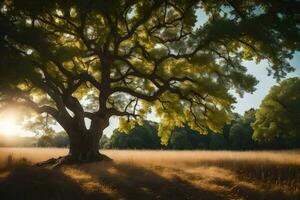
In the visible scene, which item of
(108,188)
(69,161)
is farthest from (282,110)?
(108,188)

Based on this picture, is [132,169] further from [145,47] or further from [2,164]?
[145,47]

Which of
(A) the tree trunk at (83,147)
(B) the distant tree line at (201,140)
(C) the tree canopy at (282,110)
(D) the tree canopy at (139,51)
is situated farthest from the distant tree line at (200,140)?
(A) the tree trunk at (83,147)

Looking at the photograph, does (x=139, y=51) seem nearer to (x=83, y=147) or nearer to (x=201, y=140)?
(x=83, y=147)

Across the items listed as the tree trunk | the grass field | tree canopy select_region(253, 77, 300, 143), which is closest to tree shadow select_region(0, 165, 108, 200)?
the grass field

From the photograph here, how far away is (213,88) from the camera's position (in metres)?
18.8

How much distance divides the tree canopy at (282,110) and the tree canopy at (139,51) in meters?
19.6

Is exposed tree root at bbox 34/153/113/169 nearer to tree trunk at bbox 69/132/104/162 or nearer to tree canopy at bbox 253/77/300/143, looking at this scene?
tree trunk at bbox 69/132/104/162

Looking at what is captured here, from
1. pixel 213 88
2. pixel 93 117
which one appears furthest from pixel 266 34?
pixel 93 117

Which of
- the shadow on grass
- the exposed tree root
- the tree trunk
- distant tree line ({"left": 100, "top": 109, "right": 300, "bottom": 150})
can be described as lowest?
the shadow on grass

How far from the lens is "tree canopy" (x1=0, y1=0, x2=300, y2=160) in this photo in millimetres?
13281

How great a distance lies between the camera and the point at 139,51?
66.3 ft

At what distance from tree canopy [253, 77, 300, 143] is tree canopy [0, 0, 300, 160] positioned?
1964 cm

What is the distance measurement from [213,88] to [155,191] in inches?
348

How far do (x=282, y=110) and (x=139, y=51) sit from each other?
2518 centimetres
